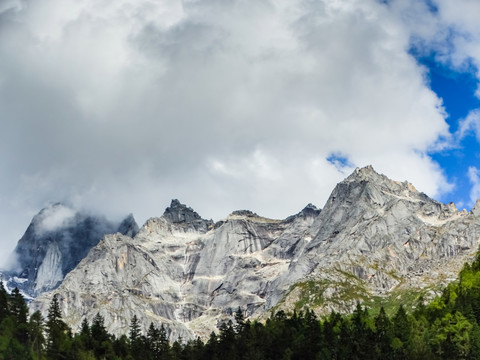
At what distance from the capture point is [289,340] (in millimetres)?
179750

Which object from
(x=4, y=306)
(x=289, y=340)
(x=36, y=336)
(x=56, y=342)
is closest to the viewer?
(x=36, y=336)

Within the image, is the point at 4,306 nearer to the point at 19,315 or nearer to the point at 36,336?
the point at 19,315

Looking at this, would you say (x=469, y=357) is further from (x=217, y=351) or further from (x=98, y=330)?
(x=98, y=330)

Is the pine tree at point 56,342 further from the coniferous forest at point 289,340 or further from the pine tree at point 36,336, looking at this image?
the pine tree at point 36,336

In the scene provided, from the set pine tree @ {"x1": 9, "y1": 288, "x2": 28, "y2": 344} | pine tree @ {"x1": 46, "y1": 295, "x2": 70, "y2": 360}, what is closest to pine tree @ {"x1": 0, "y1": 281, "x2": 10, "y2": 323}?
pine tree @ {"x1": 9, "y1": 288, "x2": 28, "y2": 344}

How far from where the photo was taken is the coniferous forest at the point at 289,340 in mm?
159625

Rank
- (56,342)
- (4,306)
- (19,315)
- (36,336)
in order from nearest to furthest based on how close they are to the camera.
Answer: (36,336)
(56,342)
(4,306)
(19,315)

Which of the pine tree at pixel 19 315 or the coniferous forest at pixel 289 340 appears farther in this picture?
the coniferous forest at pixel 289 340

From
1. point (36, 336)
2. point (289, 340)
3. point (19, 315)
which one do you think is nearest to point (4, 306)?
point (19, 315)

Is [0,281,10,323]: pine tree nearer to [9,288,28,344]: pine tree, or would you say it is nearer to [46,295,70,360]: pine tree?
[9,288,28,344]: pine tree

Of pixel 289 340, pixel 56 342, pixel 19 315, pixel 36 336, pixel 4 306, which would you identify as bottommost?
pixel 56 342


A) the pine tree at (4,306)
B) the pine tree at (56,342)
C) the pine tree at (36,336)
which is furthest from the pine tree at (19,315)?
the pine tree at (56,342)

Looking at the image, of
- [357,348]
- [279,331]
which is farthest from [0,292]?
[357,348]

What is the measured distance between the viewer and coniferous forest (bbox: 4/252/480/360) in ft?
524
